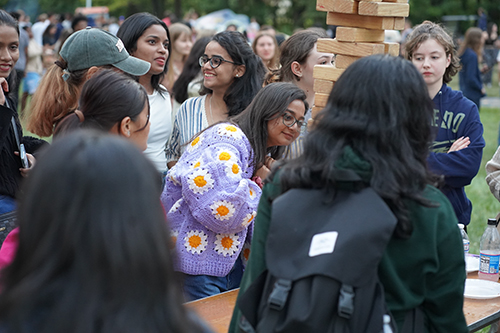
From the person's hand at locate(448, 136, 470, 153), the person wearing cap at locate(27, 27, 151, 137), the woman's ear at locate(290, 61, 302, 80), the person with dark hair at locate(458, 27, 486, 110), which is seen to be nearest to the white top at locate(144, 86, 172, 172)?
the person wearing cap at locate(27, 27, 151, 137)

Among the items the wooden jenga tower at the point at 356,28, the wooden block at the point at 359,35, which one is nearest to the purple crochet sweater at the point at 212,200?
the wooden jenga tower at the point at 356,28

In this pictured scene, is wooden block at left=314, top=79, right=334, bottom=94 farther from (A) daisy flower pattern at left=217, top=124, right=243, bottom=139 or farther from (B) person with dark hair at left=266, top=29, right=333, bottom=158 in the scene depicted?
(B) person with dark hair at left=266, top=29, right=333, bottom=158

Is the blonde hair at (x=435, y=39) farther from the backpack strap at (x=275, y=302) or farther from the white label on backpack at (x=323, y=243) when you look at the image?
the backpack strap at (x=275, y=302)

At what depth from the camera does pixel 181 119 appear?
415 centimetres

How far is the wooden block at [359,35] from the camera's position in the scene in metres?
2.98

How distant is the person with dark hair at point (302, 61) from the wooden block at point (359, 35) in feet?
4.12

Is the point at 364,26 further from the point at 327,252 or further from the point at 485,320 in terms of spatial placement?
the point at 327,252

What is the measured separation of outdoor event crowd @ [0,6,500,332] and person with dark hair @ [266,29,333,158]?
380 millimetres

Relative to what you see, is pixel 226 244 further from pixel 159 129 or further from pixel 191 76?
pixel 191 76

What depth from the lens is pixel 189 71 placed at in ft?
19.4

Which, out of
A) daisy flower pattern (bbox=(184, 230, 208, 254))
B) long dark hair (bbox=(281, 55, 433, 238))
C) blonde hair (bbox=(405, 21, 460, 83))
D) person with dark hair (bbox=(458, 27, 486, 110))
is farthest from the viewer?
person with dark hair (bbox=(458, 27, 486, 110))

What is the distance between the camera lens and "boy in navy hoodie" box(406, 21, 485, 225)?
349cm

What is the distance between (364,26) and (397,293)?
67.2 inches

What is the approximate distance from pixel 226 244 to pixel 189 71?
336 centimetres
